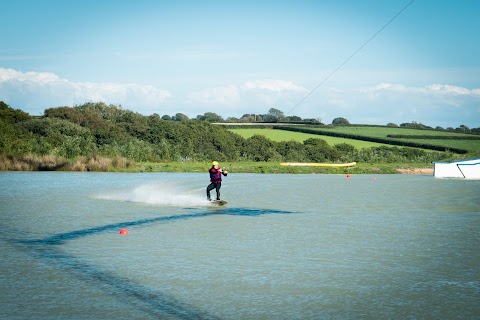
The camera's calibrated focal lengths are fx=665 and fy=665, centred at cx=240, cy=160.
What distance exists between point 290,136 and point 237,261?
311 ft

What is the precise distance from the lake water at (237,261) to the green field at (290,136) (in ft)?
234

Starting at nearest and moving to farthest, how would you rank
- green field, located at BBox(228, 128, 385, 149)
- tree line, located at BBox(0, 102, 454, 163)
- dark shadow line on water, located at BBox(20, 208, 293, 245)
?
dark shadow line on water, located at BBox(20, 208, 293, 245)
tree line, located at BBox(0, 102, 454, 163)
green field, located at BBox(228, 128, 385, 149)

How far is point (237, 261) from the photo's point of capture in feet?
43.6

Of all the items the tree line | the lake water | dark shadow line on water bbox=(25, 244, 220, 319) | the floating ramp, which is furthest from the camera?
the tree line

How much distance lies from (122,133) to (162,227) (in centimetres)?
8597

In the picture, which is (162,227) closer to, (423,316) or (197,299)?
(197,299)

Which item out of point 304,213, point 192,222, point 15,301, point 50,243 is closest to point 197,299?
point 15,301

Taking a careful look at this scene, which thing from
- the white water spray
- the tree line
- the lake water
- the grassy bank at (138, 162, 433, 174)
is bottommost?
the lake water

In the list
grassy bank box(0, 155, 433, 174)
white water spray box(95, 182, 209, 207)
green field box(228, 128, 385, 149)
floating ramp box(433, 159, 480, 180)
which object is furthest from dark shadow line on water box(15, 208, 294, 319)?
green field box(228, 128, 385, 149)

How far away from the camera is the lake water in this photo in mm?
9648

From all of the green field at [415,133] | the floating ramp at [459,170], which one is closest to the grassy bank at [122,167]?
the floating ramp at [459,170]

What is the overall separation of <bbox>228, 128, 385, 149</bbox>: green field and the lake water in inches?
2812

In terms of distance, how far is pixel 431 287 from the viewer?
1102cm

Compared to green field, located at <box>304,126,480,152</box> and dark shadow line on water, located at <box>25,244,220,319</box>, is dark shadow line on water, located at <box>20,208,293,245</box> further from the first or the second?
green field, located at <box>304,126,480,152</box>
